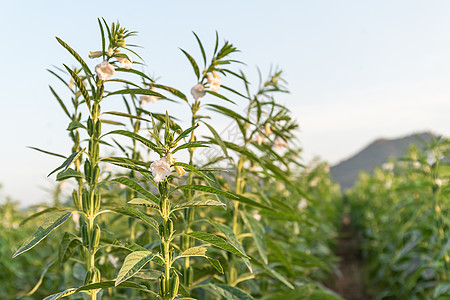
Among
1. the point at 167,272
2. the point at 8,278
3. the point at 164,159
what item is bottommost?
the point at 8,278

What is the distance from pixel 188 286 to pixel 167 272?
48 centimetres

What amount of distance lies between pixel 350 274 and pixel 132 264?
279 inches

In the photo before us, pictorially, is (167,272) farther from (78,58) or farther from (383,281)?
(383,281)

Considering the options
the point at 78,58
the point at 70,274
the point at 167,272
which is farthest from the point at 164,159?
the point at 70,274

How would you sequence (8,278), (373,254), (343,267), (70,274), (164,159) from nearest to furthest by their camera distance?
(164,159), (70,274), (8,278), (373,254), (343,267)

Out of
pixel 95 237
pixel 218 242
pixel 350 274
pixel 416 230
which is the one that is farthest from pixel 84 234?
pixel 350 274

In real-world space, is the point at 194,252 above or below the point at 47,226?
below

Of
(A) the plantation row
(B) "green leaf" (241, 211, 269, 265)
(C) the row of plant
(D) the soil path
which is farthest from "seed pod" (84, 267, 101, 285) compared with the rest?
(D) the soil path

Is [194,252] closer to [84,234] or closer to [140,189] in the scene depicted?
[140,189]

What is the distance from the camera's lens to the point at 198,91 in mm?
1728

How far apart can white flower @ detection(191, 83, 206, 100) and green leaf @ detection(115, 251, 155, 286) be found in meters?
0.75

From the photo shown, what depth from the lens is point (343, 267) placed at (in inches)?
324

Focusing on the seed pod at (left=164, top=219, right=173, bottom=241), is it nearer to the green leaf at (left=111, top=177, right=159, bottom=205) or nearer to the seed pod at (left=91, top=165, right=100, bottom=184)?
the green leaf at (left=111, top=177, right=159, bottom=205)

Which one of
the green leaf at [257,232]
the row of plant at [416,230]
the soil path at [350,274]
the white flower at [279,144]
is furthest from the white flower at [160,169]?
the soil path at [350,274]
